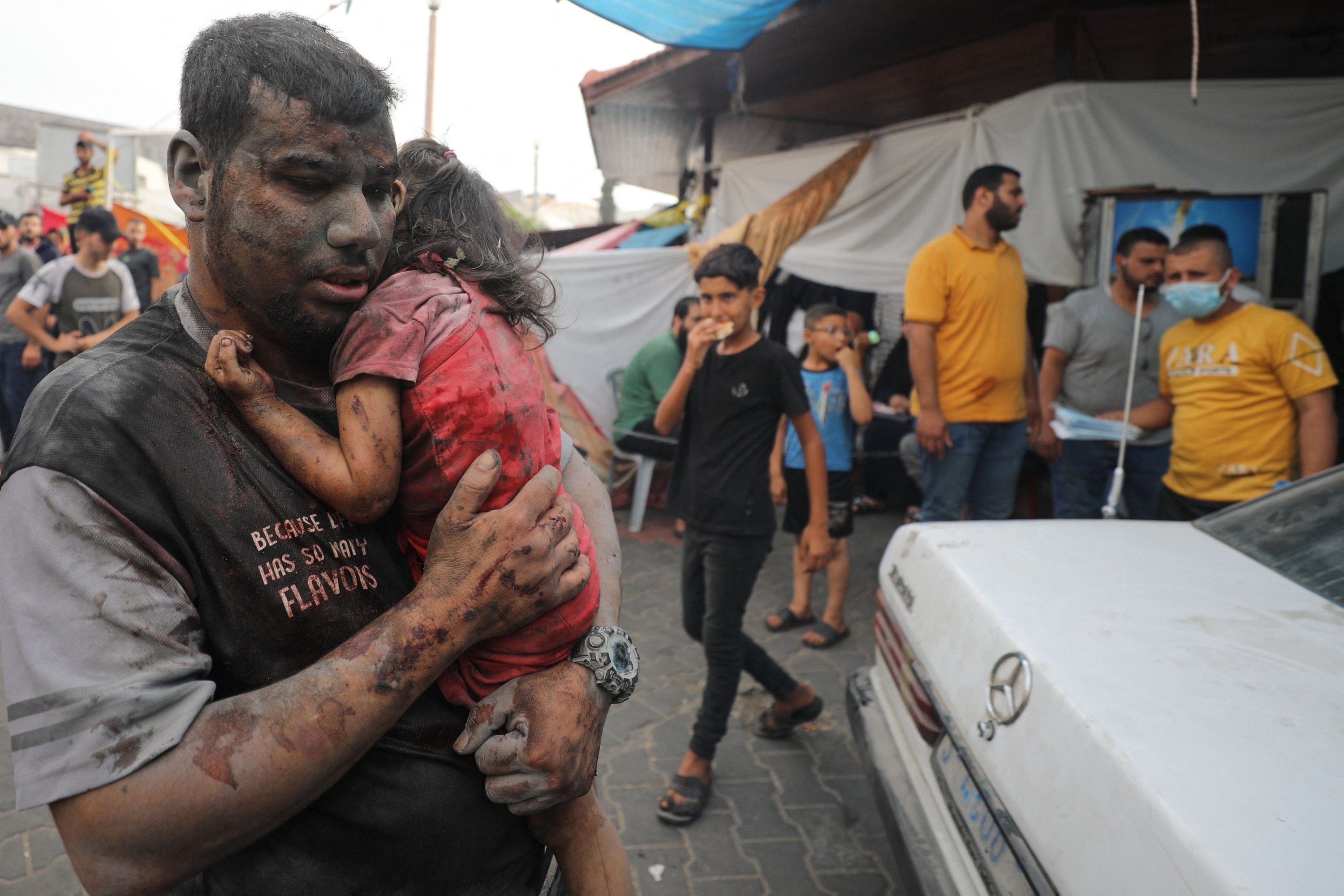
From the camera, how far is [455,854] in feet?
4.03

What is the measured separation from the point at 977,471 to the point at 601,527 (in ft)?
11.7

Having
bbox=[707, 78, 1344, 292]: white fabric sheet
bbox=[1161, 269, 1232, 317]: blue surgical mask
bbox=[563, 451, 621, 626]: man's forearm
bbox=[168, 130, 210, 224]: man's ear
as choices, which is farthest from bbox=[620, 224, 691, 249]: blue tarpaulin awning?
bbox=[168, 130, 210, 224]: man's ear

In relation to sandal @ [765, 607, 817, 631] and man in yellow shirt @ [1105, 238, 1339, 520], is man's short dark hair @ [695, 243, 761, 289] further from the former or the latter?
sandal @ [765, 607, 817, 631]

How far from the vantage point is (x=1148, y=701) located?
5.14 ft

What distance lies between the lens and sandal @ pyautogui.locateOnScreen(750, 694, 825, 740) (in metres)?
3.79

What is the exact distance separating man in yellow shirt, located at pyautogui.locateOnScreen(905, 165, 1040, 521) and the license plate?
2.61 metres

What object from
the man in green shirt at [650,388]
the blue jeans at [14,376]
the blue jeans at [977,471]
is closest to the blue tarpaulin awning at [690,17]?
the man in green shirt at [650,388]

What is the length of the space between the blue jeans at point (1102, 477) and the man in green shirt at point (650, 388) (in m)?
3.06

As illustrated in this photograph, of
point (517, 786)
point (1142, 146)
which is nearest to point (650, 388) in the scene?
point (1142, 146)

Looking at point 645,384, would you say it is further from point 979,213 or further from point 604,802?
point 604,802

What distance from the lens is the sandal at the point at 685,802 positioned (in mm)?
3250

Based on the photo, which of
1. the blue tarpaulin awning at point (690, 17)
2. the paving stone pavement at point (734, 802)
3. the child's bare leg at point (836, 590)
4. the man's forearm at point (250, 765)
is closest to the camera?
the man's forearm at point (250, 765)

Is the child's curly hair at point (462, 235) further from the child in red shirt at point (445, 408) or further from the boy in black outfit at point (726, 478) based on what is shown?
the boy in black outfit at point (726, 478)

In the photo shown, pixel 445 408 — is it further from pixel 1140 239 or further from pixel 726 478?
pixel 1140 239
